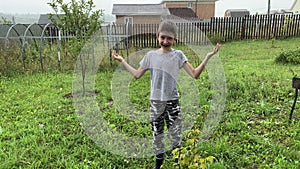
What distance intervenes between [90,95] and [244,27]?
1105 cm

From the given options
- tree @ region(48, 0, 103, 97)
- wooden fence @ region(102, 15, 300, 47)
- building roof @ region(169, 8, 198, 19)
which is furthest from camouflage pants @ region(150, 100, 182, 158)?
building roof @ region(169, 8, 198, 19)

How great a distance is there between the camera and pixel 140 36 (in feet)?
33.8

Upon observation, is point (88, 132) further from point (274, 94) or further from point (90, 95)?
point (274, 94)

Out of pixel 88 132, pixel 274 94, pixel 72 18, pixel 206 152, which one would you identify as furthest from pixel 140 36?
pixel 206 152

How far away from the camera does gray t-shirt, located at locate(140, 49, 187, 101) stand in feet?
7.00

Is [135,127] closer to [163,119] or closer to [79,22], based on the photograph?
[163,119]

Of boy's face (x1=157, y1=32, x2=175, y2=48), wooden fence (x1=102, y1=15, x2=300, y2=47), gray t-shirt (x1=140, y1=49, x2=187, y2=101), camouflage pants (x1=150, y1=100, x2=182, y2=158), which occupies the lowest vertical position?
camouflage pants (x1=150, y1=100, x2=182, y2=158)

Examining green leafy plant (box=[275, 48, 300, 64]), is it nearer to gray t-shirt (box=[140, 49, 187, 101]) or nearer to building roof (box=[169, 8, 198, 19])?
gray t-shirt (box=[140, 49, 187, 101])

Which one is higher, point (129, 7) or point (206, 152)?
point (129, 7)

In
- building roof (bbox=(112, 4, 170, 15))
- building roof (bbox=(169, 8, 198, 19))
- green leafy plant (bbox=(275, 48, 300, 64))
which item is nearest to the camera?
green leafy plant (bbox=(275, 48, 300, 64))

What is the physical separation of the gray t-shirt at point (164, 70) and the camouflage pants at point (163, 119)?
2.6 inches

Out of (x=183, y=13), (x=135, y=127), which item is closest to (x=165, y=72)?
(x=135, y=127)

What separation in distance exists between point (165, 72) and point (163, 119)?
44cm

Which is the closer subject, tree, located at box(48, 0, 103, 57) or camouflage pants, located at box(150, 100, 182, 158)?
camouflage pants, located at box(150, 100, 182, 158)
